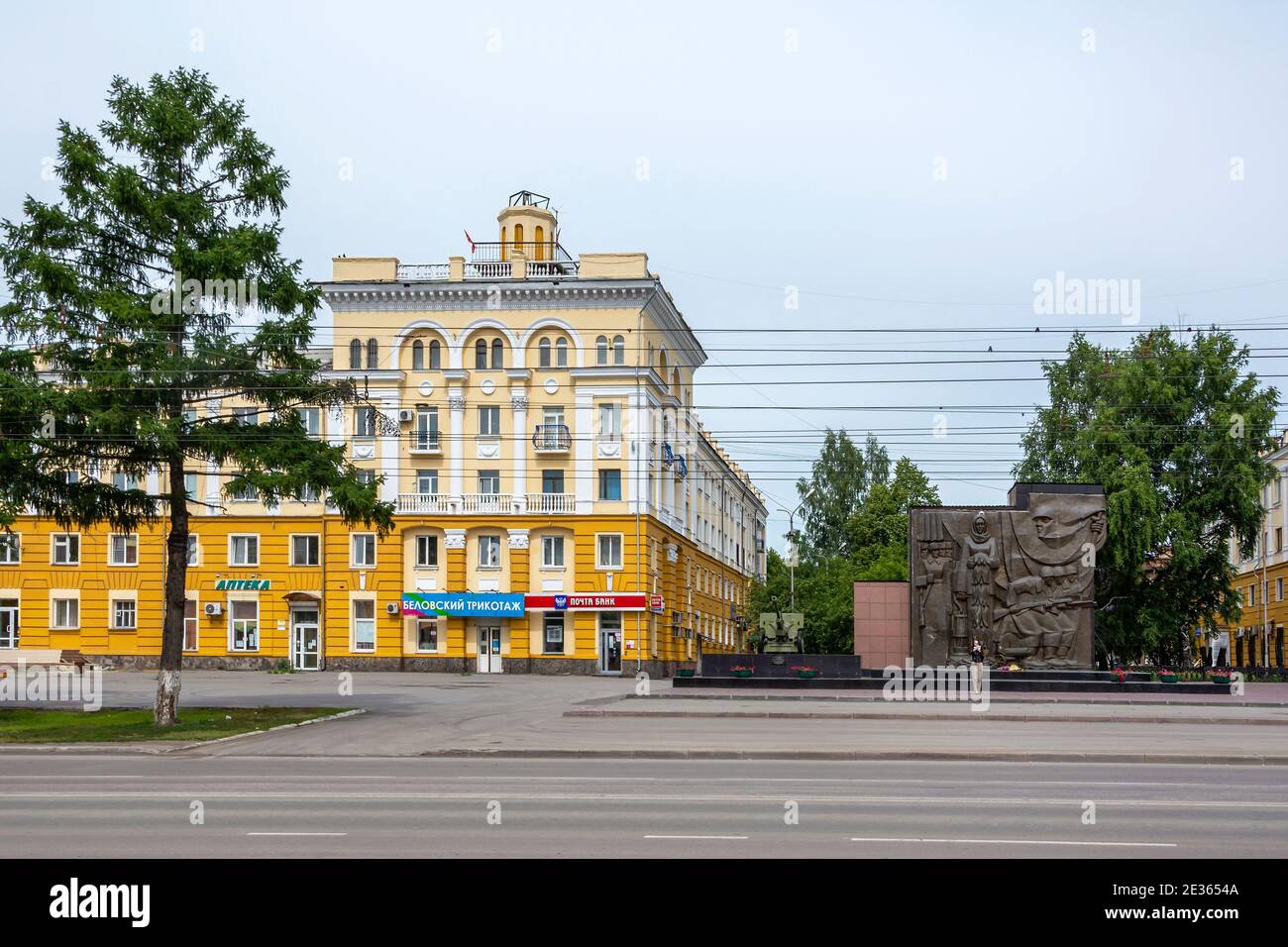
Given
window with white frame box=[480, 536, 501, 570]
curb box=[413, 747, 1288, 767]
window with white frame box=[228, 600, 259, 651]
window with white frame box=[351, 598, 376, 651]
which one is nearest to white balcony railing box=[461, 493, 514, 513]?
window with white frame box=[480, 536, 501, 570]

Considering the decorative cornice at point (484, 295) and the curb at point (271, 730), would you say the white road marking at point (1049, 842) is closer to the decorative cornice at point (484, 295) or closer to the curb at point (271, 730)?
the curb at point (271, 730)

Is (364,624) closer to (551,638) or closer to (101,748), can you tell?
(551,638)

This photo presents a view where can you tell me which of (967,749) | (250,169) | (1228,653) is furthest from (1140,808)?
(1228,653)

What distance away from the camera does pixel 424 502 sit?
6088 centimetres

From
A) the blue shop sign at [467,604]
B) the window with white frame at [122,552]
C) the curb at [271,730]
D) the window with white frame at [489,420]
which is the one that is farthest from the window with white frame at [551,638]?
the curb at [271,730]

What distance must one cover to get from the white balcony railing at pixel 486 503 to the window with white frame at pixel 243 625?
11352 mm

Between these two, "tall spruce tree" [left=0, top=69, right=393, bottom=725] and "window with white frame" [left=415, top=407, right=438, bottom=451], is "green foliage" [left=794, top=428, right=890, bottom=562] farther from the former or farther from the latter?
"tall spruce tree" [left=0, top=69, right=393, bottom=725]

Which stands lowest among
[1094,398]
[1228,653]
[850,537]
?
[1228,653]

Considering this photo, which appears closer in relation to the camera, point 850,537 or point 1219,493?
point 1219,493

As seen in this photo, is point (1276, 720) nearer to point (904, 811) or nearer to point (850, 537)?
point (904, 811)

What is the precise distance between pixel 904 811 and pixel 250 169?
22413 millimetres

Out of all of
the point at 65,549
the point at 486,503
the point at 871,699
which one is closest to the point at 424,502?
the point at 486,503

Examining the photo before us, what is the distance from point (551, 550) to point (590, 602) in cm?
326

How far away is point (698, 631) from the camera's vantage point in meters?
75.8
